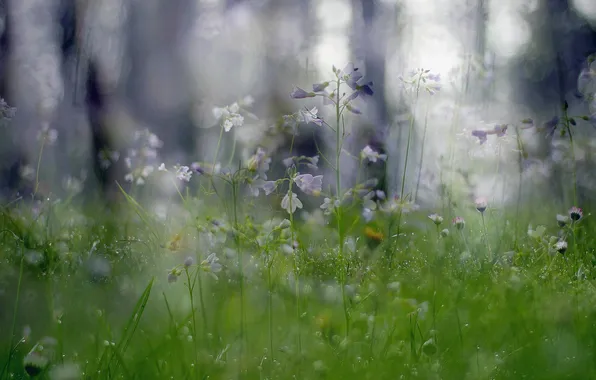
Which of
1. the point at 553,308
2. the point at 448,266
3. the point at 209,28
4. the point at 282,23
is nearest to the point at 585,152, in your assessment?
the point at 448,266

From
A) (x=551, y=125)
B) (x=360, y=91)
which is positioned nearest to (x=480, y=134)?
(x=551, y=125)

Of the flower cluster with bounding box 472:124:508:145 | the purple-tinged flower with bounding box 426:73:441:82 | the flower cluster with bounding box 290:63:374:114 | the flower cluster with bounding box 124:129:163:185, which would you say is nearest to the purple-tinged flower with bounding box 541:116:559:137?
the flower cluster with bounding box 472:124:508:145

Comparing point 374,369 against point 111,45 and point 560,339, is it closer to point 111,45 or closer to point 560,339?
point 560,339

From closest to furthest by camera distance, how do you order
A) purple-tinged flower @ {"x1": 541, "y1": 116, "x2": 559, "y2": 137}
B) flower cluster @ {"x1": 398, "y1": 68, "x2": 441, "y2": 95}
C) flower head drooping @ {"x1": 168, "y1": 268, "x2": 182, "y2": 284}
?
flower head drooping @ {"x1": 168, "y1": 268, "x2": 182, "y2": 284} → purple-tinged flower @ {"x1": 541, "y1": 116, "x2": 559, "y2": 137} → flower cluster @ {"x1": 398, "y1": 68, "x2": 441, "y2": 95}

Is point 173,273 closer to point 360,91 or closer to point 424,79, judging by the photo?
point 360,91

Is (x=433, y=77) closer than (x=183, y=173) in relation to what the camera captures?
Yes

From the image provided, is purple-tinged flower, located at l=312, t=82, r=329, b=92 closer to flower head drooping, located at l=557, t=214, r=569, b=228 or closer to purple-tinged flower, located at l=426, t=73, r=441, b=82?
purple-tinged flower, located at l=426, t=73, r=441, b=82
